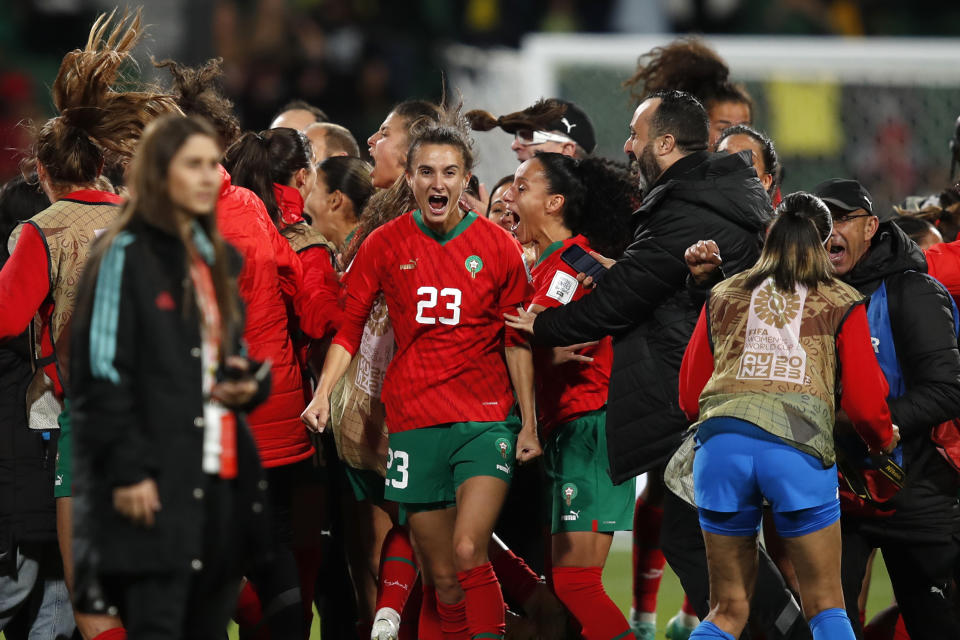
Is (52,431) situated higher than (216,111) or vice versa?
(216,111)

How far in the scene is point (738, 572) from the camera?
4.12m

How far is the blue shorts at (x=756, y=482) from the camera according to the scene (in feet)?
13.1

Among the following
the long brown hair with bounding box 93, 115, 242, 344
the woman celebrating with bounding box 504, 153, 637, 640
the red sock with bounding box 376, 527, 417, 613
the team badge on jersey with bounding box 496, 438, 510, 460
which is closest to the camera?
the long brown hair with bounding box 93, 115, 242, 344

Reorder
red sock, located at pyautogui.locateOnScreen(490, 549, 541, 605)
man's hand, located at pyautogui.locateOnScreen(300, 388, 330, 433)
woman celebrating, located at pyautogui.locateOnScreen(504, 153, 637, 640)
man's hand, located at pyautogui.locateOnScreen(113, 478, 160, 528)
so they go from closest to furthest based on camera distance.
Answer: man's hand, located at pyautogui.locateOnScreen(113, 478, 160, 528) → man's hand, located at pyautogui.locateOnScreen(300, 388, 330, 433) → woman celebrating, located at pyautogui.locateOnScreen(504, 153, 637, 640) → red sock, located at pyautogui.locateOnScreen(490, 549, 541, 605)

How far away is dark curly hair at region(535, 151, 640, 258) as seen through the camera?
5.13 metres

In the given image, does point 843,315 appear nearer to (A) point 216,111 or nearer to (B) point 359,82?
(A) point 216,111

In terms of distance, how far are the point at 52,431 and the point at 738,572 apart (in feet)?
7.63

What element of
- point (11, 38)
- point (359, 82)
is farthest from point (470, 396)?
point (11, 38)

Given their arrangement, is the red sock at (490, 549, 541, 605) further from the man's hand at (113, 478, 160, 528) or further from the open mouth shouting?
the man's hand at (113, 478, 160, 528)

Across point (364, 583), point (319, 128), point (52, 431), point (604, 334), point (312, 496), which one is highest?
point (319, 128)

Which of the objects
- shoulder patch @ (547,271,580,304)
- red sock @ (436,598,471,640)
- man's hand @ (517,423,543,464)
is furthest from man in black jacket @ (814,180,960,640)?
red sock @ (436,598,471,640)

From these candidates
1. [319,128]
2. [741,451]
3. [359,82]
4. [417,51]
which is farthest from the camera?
[417,51]

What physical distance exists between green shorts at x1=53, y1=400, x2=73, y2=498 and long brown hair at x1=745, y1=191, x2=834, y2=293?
85.3 inches

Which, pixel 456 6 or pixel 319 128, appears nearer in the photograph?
pixel 319 128
